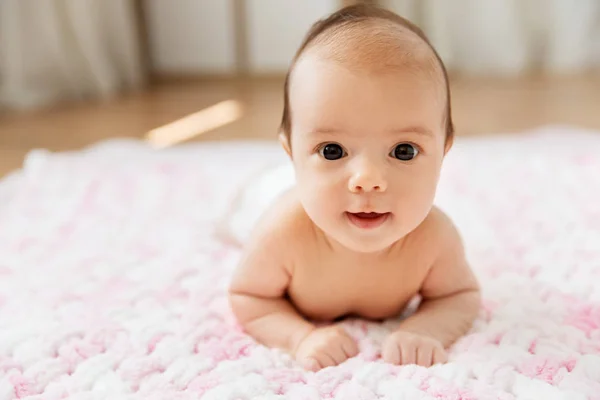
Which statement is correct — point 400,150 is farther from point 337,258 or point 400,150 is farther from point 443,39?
point 443,39

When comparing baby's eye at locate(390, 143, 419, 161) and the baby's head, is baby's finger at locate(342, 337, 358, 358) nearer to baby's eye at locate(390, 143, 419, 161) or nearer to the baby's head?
the baby's head

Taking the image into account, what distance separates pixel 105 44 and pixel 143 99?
27 centimetres

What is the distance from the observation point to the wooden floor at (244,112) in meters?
2.13

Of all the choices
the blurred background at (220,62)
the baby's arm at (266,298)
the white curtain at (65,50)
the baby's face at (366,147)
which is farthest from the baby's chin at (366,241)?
the white curtain at (65,50)

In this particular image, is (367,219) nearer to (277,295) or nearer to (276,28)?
(277,295)

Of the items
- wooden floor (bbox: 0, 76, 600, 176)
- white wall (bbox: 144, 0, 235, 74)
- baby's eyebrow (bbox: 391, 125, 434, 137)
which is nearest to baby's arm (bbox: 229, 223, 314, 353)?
baby's eyebrow (bbox: 391, 125, 434, 137)

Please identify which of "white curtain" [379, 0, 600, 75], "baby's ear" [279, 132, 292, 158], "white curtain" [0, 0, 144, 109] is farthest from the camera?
"white curtain" [379, 0, 600, 75]

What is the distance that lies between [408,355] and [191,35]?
2.33 m

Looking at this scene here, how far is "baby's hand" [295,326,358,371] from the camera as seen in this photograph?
855mm

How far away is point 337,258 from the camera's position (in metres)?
0.90

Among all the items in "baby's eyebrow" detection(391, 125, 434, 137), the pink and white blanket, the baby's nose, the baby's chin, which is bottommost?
the pink and white blanket

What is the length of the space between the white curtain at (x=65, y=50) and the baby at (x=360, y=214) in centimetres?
180

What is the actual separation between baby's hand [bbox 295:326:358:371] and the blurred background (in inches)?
52.2

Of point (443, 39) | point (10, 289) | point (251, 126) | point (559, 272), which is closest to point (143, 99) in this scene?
point (251, 126)
